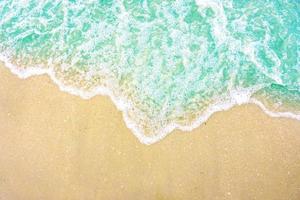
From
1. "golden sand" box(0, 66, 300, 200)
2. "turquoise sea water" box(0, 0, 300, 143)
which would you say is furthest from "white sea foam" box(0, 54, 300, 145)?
"golden sand" box(0, 66, 300, 200)

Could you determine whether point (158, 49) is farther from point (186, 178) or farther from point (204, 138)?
point (186, 178)

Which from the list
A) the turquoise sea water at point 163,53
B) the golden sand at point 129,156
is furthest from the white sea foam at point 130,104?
the golden sand at point 129,156

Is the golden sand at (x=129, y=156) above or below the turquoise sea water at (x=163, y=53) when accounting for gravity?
below

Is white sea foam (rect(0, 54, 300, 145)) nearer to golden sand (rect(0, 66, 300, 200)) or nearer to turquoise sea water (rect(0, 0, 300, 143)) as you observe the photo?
turquoise sea water (rect(0, 0, 300, 143))

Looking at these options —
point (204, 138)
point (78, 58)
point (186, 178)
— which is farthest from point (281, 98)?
point (78, 58)

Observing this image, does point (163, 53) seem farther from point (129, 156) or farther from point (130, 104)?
point (129, 156)

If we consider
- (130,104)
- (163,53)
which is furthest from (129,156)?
(163,53)

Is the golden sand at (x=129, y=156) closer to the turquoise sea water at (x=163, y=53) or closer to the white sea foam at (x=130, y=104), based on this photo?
the white sea foam at (x=130, y=104)
